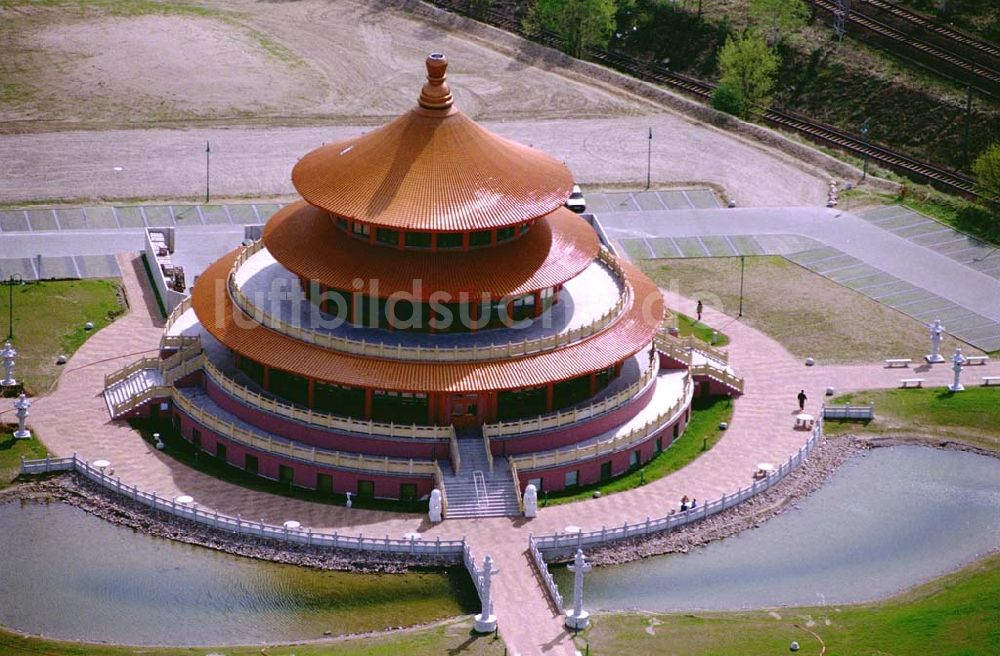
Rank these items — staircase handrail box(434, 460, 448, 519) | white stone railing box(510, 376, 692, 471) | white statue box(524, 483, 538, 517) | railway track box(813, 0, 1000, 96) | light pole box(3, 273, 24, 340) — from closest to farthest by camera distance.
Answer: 1. white statue box(524, 483, 538, 517)
2. staircase handrail box(434, 460, 448, 519)
3. white stone railing box(510, 376, 692, 471)
4. light pole box(3, 273, 24, 340)
5. railway track box(813, 0, 1000, 96)

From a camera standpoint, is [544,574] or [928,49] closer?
[544,574]

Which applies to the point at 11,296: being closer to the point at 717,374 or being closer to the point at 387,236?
the point at 387,236

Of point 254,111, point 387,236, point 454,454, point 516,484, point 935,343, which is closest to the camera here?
point 516,484

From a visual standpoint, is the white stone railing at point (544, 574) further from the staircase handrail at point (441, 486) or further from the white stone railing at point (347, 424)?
the white stone railing at point (347, 424)

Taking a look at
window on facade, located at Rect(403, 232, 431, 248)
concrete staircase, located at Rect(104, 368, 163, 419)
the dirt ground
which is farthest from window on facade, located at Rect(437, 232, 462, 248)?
the dirt ground

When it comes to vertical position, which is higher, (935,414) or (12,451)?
(935,414)

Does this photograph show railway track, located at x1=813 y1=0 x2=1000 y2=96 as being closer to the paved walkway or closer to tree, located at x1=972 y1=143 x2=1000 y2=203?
tree, located at x1=972 y1=143 x2=1000 y2=203

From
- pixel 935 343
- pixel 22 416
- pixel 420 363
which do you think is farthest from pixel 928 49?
pixel 22 416

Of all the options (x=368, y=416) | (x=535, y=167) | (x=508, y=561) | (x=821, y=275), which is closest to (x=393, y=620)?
(x=508, y=561)
